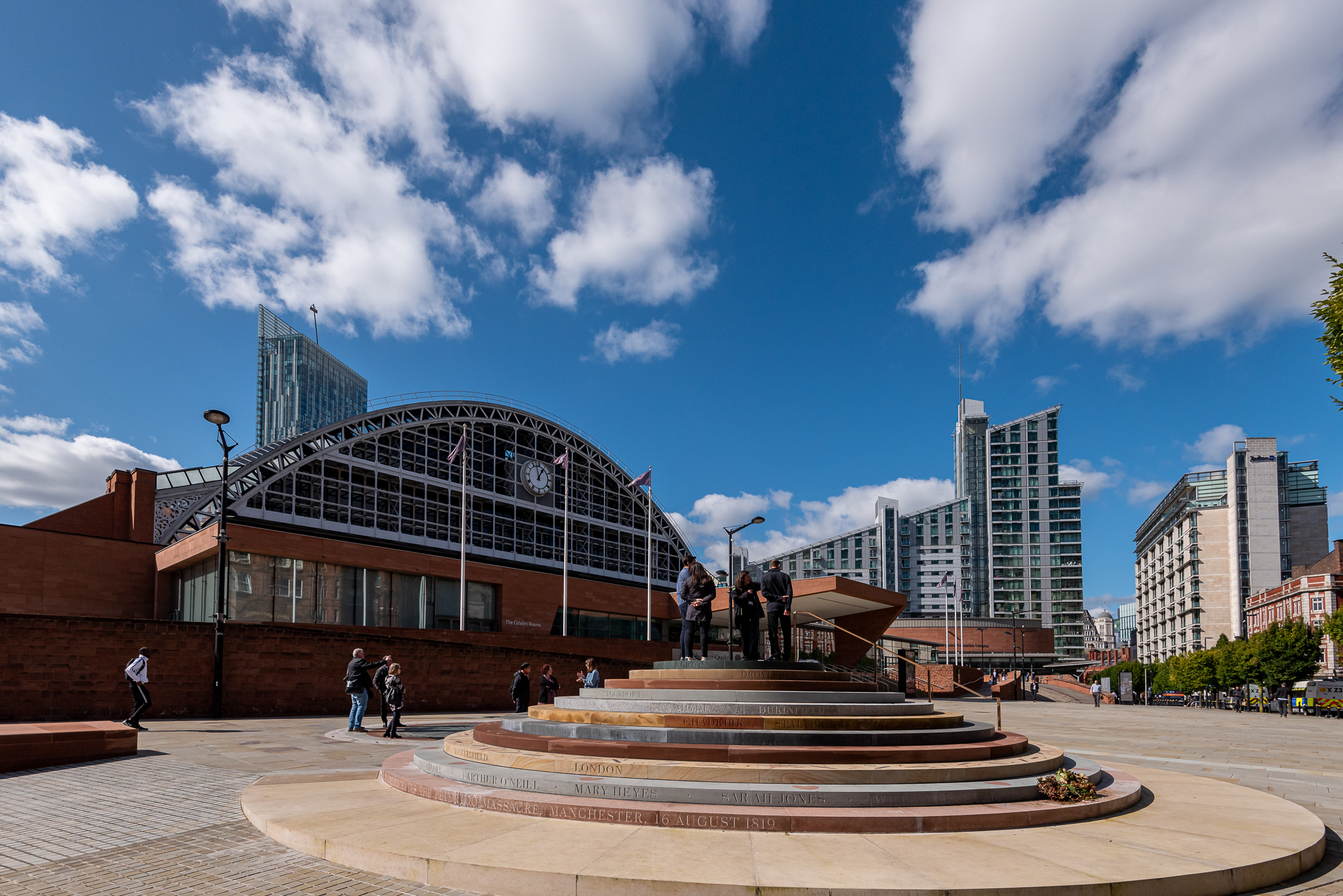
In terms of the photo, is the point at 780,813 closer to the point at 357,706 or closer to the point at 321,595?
the point at 357,706

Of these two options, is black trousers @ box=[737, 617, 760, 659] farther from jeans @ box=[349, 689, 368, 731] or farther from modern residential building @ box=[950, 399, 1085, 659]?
modern residential building @ box=[950, 399, 1085, 659]

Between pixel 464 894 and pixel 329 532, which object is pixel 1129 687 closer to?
pixel 329 532

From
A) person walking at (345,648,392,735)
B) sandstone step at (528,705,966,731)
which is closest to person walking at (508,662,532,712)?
person walking at (345,648,392,735)

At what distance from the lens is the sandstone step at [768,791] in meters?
7.62

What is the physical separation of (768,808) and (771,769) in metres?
0.47

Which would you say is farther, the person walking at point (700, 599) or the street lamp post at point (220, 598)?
the street lamp post at point (220, 598)

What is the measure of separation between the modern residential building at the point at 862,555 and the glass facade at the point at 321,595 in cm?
11521

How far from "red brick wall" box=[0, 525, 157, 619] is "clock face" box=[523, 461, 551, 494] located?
23516mm

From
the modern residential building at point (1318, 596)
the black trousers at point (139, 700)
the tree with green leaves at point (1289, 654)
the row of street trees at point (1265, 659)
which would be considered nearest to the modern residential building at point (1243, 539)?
the modern residential building at point (1318, 596)

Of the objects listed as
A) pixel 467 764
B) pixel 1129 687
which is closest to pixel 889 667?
pixel 1129 687

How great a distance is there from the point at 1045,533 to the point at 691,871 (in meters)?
148

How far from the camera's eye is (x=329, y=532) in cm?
4441

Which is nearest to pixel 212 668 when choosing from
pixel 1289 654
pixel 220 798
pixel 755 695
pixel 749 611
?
pixel 220 798

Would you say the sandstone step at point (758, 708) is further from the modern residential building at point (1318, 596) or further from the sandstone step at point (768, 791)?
the modern residential building at point (1318, 596)
